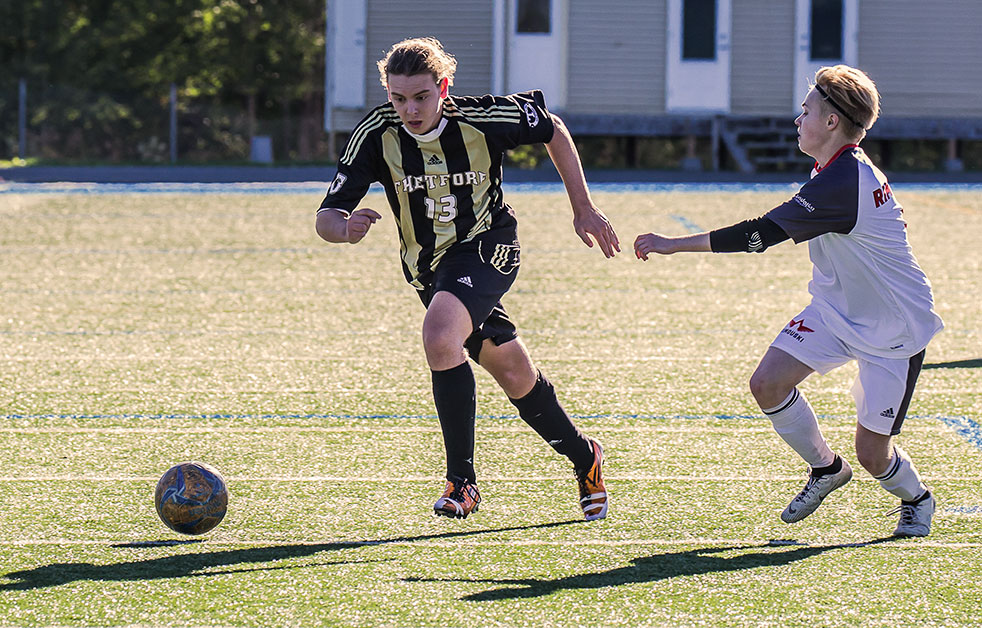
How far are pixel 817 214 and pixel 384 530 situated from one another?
1809mm

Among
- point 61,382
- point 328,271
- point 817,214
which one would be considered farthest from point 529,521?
point 328,271

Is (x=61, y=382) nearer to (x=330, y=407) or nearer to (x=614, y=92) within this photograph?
(x=330, y=407)

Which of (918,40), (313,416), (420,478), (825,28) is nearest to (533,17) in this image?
(825,28)

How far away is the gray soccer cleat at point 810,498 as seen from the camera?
492cm

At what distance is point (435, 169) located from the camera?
5039 millimetres

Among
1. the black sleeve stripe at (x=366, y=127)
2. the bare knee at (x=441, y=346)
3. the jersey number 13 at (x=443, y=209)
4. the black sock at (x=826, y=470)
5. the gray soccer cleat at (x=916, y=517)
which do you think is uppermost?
the black sleeve stripe at (x=366, y=127)

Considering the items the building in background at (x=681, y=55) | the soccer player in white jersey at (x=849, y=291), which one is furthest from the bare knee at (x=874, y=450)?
the building in background at (x=681, y=55)

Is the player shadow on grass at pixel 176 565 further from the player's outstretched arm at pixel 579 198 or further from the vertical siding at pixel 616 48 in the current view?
the vertical siding at pixel 616 48

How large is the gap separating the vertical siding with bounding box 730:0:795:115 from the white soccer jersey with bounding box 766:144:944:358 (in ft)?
75.5

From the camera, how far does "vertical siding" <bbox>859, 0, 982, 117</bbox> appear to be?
89.9 ft

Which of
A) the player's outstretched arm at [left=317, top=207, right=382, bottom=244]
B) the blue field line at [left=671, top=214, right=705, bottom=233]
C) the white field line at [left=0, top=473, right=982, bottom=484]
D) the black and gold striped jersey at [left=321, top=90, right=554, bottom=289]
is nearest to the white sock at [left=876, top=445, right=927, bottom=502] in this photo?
the white field line at [left=0, top=473, right=982, bottom=484]

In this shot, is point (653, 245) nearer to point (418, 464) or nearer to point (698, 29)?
point (418, 464)

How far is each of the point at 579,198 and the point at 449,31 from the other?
22817mm

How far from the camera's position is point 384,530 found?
4.88 meters
